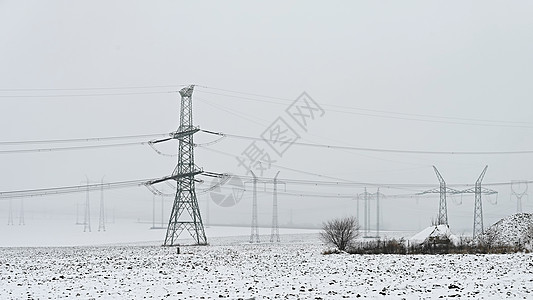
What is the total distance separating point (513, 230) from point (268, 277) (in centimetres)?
3263

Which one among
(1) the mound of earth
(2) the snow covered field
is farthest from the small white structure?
(2) the snow covered field

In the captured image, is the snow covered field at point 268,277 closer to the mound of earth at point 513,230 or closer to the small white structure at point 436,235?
the small white structure at point 436,235

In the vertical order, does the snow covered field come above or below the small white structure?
above

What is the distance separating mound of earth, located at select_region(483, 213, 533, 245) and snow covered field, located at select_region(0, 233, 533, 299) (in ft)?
59.4

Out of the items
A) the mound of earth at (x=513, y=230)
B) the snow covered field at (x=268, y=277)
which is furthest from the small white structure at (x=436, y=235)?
the snow covered field at (x=268, y=277)

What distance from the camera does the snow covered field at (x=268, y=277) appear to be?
1978cm

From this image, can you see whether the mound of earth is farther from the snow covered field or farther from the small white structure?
the snow covered field

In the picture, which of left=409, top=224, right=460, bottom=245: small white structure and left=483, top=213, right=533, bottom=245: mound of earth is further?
left=409, top=224, right=460, bottom=245: small white structure

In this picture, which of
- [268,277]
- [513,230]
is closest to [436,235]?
[513,230]

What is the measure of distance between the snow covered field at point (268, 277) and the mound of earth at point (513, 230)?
713 inches

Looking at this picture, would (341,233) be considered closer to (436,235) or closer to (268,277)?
(436,235)

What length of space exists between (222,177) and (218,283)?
25.2 meters

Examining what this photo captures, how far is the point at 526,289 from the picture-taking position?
18.7 metres

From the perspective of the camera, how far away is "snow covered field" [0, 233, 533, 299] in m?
19.8
